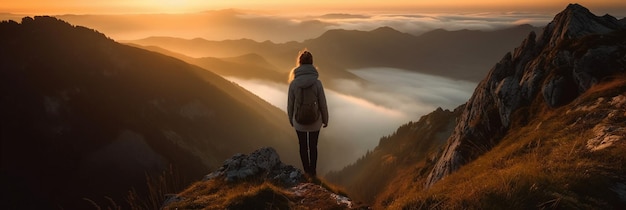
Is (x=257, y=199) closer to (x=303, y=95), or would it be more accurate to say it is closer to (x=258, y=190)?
(x=258, y=190)

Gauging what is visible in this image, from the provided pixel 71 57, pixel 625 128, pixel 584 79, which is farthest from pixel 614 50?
pixel 71 57

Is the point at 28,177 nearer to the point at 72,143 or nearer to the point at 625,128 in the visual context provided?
the point at 72,143

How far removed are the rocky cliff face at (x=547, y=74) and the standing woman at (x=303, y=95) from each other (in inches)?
254

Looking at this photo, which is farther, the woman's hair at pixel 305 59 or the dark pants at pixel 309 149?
the dark pants at pixel 309 149

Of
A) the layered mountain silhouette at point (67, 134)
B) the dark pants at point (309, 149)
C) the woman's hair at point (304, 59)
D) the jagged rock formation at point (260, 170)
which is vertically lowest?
the layered mountain silhouette at point (67, 134)

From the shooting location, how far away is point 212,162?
198125 mm

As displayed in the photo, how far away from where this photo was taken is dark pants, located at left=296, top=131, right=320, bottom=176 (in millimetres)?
14547

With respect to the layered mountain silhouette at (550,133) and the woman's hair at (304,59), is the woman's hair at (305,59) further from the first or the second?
the layered mountain silhouette at (550,133)

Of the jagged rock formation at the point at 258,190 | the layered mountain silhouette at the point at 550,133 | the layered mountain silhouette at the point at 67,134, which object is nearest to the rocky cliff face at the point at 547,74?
the layered mountain silhouette at the point at 550,133

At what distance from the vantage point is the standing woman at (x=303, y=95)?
1352cm

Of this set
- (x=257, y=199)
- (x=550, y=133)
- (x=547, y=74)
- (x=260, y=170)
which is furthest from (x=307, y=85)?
(x=547, y=74)

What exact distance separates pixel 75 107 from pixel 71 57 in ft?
105

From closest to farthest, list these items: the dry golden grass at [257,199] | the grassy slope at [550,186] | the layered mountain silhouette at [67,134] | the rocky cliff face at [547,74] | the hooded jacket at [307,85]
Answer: the grassy slope at [550,186] < the dry golden grass at [257,199] < the hooded jacket at [307,85] < the rocky cliff face at [547,74] < the layered mountain silhouette at [67,134]

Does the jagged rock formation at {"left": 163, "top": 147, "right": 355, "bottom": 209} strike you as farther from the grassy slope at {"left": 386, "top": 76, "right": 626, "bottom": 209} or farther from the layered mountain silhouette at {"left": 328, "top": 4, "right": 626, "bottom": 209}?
the grassy slope at {"left": 386, "top": 76, "right": 626, "bottom": 209}
